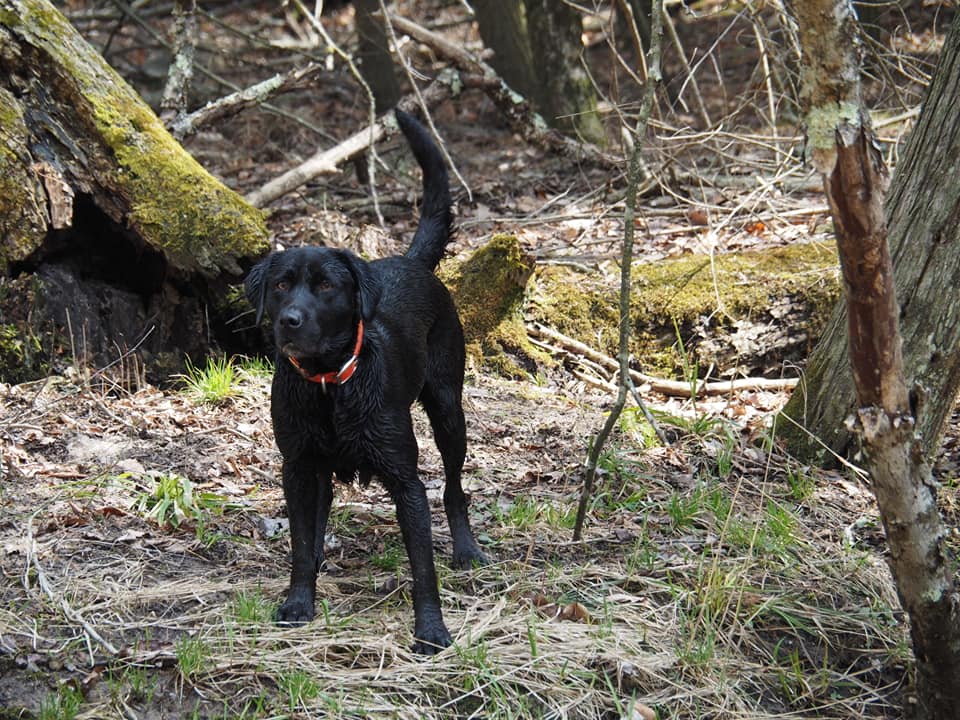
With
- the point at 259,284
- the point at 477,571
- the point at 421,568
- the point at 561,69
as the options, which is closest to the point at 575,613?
the point at 477,571

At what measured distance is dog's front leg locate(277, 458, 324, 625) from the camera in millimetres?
3910

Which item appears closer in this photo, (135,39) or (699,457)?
(699,457)

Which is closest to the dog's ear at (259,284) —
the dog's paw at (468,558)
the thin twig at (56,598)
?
the thin twig at (56,598)

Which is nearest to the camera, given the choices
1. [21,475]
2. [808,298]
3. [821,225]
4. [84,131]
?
[21,475]

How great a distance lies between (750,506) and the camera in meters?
4.79

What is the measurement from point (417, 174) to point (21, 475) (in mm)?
5492

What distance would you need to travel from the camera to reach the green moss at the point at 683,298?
21.5 feet

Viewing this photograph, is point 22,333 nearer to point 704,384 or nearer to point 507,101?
point 704,384

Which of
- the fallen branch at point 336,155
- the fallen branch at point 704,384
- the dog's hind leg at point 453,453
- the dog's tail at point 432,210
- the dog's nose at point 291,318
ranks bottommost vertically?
the dog's hind leg at point 453,453

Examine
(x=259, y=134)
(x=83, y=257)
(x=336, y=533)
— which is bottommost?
(x=336, y=533)

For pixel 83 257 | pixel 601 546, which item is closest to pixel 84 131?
Answer: pixel 83 257

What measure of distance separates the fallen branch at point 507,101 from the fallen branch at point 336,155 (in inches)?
10.1

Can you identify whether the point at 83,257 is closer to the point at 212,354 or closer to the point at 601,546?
the point at 212,354

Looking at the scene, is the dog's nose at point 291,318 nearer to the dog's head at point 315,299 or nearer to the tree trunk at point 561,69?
the dog's head at point 315,299
